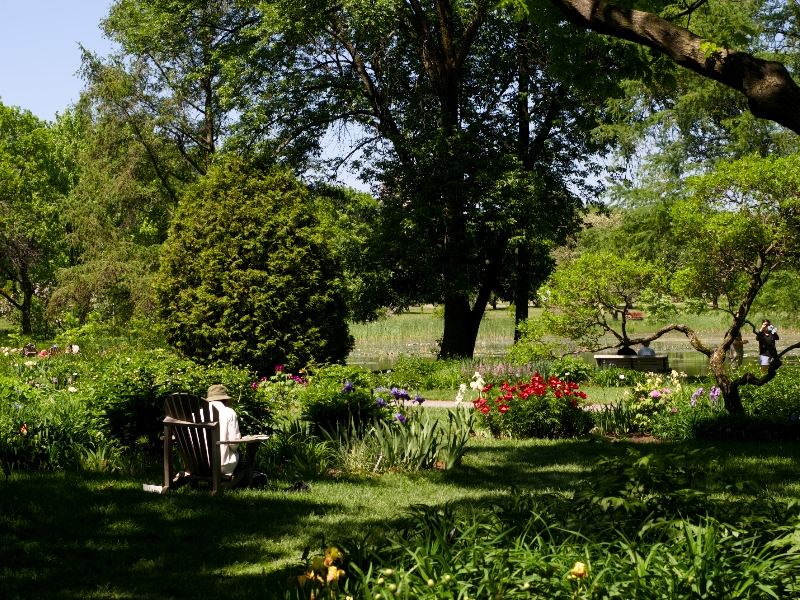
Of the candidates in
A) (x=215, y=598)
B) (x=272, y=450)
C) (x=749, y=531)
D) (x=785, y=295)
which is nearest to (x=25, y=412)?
(x=272, y=450)

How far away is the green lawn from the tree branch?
3.36m

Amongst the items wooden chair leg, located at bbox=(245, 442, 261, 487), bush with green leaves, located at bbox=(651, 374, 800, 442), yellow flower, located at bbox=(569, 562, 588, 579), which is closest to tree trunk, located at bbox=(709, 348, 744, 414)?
bush with green leaves, located at bbox=(651, 374, 800, 442)

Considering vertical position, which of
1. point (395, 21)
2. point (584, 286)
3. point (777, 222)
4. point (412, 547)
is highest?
point (395, 21)

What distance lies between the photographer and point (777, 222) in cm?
1140

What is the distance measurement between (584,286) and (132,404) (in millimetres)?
6635

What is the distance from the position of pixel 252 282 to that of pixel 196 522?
840cm

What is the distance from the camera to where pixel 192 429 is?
6902 millimetres

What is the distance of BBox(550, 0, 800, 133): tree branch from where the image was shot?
434 centimetres

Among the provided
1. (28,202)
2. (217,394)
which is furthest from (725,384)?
(28,202)

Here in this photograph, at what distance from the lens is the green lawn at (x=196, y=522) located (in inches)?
193

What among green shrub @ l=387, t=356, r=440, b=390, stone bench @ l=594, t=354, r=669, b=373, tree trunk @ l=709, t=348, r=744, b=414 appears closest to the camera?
tree trunk @ l=709, t=348, r=744, b=414

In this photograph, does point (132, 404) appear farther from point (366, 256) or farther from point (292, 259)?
point (366, 256)

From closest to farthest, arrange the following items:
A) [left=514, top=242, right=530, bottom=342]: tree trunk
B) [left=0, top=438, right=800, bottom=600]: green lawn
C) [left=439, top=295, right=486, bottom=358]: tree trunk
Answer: [left=0, top=438, right=800, bottom=600]: green lawn, [left=439, top=295, right=486, bottom=358]: tree trunk, [left=514, top=242, right=530, bottom=342]: tree trunk

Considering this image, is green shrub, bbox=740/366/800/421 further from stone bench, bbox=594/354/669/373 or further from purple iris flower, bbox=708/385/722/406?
stone bench, bbox=594/354/669/373
